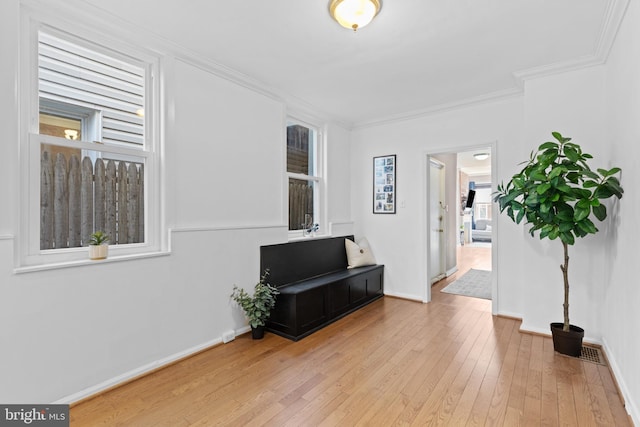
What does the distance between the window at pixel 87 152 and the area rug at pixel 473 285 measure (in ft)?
14.3

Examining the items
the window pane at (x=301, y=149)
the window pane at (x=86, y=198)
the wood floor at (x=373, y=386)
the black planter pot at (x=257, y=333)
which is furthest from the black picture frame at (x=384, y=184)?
the window pane at (x=86, y=198)

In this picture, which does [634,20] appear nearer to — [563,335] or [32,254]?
[563,335]

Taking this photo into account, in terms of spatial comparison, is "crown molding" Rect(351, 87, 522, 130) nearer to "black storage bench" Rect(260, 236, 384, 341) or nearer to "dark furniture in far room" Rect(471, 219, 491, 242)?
"black storage bench" Rect(260, 236, 384, 341)

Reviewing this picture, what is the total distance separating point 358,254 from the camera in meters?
4.48

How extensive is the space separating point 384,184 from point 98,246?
11.8 feet

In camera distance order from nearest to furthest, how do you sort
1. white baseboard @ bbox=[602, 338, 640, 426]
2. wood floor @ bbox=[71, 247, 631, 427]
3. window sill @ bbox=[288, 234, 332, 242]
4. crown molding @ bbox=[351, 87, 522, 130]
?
white baseboard @ bbox=[602, 338, 640, 426]
wood floor @ bbox=[71, 247, 631, 427]
crown molding @ bbox=[351, 87, 522, 130]
window sill @ bbox=[288, 234, 332, 242]

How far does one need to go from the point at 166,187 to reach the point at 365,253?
2888mm

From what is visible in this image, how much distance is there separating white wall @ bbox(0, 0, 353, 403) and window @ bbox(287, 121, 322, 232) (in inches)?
14.0

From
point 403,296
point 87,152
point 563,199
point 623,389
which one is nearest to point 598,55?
point 563,199

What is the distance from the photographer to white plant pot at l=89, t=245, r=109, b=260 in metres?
2.17

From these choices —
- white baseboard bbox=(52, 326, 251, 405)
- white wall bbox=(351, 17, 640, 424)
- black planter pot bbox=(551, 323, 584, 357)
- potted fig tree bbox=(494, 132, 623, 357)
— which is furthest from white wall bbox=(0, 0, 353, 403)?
black planter pot bbox=(551, 323, 584, 357)

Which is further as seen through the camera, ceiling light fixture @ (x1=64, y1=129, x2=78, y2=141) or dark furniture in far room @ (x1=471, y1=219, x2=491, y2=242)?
dark furniture in far room @ (x1=471, y1=219, x2=491, y2=242)

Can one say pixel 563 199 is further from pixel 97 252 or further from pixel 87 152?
pixel 87 152

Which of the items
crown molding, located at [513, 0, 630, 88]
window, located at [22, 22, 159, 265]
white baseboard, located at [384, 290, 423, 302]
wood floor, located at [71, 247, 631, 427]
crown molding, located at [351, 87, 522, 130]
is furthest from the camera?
white baseboard, located at [384, 290, 423, 302]
